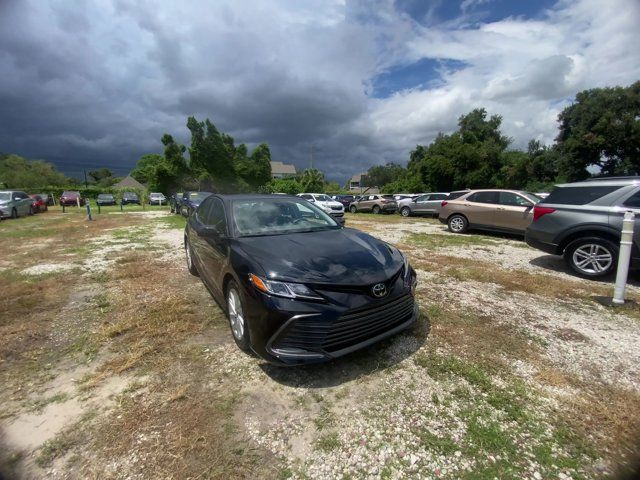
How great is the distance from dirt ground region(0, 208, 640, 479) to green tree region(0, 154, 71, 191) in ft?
215

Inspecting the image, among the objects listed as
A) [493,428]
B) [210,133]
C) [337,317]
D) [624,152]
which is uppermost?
[210,133]

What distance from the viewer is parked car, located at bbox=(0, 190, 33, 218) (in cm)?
1573

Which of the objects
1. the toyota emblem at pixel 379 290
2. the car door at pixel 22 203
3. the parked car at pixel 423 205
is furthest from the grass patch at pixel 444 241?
the car door at pixel 22 203

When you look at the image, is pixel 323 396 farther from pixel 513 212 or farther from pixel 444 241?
pixel 513 212

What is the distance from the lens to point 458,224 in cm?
1079

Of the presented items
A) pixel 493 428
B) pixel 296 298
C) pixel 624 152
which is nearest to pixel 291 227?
pixel 296 298

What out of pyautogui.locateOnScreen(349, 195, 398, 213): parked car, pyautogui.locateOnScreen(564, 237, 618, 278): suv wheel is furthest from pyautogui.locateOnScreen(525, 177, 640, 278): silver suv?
pyautogui.locateOnScreen(349, 195, 398, 213): parked car

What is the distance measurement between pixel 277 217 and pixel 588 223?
5221mm

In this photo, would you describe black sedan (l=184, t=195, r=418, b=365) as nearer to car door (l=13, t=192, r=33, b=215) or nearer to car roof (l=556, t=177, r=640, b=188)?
car roof (l=556, t=177, r=640, b=188)

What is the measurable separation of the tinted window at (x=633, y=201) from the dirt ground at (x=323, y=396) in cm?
182

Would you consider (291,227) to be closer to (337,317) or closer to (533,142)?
(337,317)

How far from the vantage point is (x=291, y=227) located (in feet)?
11.9

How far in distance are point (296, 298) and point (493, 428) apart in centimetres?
163

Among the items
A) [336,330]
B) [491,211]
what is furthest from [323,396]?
[491,211]
